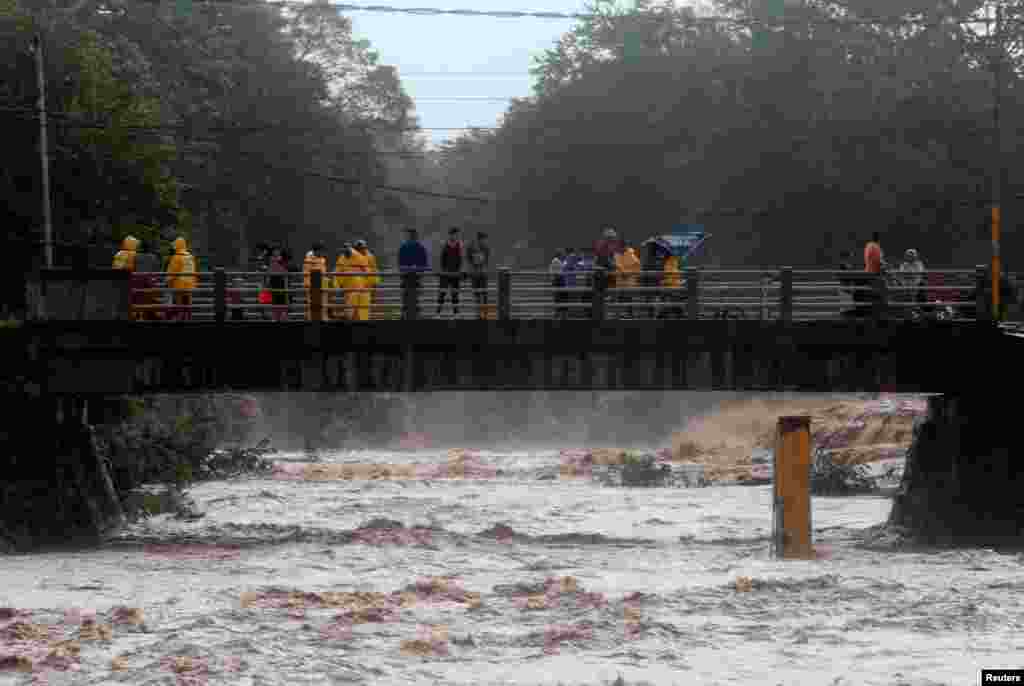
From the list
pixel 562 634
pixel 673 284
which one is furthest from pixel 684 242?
pixel 562 634

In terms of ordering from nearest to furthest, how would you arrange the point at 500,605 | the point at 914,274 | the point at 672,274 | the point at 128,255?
the point at 500,605 → the point at 672,274 → the point at 914,274 → the point at 128,255

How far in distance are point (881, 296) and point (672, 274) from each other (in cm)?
380

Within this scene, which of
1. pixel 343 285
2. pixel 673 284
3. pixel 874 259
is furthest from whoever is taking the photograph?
pixel 343 285

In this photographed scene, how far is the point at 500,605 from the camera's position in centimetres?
2559

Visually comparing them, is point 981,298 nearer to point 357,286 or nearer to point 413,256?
point 413,256

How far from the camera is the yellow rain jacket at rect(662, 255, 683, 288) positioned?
3241 centimetres

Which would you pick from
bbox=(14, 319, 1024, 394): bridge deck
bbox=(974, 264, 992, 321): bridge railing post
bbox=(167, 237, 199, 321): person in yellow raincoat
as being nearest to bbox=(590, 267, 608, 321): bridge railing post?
bbox=(14, 319, 1024, 394): bridge deck

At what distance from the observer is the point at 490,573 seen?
1149 inches

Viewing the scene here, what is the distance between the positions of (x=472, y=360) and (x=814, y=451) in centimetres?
2119

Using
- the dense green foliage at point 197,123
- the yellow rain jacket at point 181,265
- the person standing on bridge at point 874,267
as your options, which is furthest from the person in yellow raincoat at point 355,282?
the dense green foliage at point 197,123

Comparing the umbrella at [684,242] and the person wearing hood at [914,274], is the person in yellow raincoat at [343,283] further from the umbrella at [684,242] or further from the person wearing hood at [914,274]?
the person wearing hood at [914,274]

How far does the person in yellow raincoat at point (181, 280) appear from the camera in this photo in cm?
3231

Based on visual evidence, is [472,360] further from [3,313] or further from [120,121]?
[120,121]

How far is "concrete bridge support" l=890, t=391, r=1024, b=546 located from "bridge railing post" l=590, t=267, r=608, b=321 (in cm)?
638
